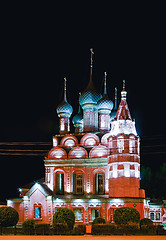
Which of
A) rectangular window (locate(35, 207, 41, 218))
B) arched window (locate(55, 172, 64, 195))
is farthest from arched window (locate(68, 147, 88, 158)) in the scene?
rectangular window (locate(35, 207, 41, 218))

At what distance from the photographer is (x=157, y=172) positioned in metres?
56.7

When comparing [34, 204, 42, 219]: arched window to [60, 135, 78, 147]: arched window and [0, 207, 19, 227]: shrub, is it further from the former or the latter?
[60, 135, 78, 147]: arched window

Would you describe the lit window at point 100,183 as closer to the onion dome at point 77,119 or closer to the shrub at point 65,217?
the shrub at point 65,217

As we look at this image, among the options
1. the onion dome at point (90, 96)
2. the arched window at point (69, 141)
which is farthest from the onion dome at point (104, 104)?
the arched window at point (69, 141)

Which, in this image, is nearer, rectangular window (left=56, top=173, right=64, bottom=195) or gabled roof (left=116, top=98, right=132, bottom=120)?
gabled roof (left=116, top=98, right=132, bottom=120)

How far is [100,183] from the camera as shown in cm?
3916

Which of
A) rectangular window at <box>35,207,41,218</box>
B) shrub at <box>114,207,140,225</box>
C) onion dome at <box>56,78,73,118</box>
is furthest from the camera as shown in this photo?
onion dome at <box>56,78,73,118</box>

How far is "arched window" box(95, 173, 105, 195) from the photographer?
128 ft

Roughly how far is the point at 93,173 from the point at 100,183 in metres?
1.28

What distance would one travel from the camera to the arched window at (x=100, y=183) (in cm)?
3888

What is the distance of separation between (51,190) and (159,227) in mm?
14234

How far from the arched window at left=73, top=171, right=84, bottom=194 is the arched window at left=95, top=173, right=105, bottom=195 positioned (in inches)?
62.9

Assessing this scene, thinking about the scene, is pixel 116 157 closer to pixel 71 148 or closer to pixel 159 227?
pixel 71 148

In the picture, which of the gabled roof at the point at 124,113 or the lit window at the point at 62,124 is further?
the lit window at the point at 62,124
